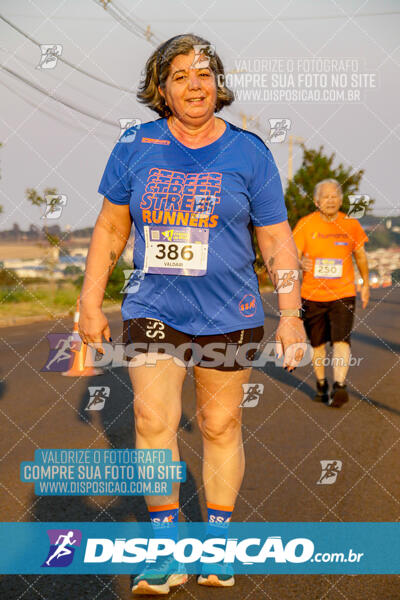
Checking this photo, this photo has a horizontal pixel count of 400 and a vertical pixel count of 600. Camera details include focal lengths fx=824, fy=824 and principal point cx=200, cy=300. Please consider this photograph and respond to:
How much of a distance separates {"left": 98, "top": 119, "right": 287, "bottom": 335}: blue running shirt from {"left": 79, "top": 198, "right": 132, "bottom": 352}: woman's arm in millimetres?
90

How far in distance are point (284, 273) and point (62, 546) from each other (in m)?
1.70

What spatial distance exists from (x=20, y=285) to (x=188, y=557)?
21.9 metres

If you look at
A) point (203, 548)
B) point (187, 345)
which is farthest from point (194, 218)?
point (203, 548)

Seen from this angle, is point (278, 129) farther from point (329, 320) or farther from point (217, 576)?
point (217, 576)

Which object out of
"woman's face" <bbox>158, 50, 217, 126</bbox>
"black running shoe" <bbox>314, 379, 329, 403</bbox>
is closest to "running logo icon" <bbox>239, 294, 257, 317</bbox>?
"woman's face" <bbox>158, 50, 217, 126</bbox>

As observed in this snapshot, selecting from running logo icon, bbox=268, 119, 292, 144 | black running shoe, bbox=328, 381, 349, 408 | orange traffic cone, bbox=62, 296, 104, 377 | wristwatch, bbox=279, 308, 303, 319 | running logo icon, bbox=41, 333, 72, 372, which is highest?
running logo icon, bbox=268, 119, 292, 144

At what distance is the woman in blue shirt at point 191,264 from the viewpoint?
356cm

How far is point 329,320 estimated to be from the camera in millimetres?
8055

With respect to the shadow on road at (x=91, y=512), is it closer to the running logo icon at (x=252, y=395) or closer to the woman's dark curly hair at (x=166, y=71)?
the running logo icon at (x=252, y=395)

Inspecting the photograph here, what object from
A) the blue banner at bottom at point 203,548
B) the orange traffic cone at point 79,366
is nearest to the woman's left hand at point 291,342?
the blue banner at bottom at point 203,548

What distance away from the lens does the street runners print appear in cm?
352

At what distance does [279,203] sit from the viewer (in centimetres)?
374

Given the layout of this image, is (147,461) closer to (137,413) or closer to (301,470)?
(137,413)

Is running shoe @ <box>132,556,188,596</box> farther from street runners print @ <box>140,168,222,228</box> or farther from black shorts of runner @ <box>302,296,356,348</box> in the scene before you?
black shorts of runner @ <box>302,296,356,348</box>
